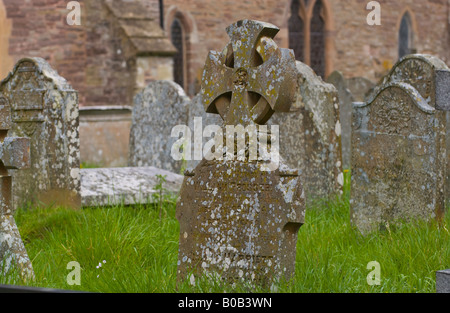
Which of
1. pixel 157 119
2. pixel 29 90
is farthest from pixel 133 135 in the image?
pixel 29 90

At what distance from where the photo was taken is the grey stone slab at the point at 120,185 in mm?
7301

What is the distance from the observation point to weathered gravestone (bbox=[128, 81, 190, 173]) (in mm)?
9484

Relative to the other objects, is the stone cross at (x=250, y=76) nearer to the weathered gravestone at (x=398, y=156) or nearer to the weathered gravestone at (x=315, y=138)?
the weathered gravestone at (x=398, y=156)

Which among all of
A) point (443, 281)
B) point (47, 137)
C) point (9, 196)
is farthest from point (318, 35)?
point (443, 281)

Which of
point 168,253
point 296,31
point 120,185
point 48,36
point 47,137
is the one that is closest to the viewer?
point 168,253

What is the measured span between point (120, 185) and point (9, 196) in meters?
2.49

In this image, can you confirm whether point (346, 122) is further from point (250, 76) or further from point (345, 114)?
point (250, 76)

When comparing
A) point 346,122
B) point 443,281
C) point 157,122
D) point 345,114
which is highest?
point 345,114

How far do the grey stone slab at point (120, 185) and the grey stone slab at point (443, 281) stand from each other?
366 centimetres

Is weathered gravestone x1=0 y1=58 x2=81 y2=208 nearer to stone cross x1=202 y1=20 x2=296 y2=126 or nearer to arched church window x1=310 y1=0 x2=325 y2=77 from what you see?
stone cross x1=202 y1=20 x2=296 y2=126

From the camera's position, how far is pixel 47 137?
24.2 ft

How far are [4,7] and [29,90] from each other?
22.5 ft

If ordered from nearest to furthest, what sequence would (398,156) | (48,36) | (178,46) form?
(398,156), (48,36), (178,46)

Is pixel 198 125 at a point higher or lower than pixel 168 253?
higher
